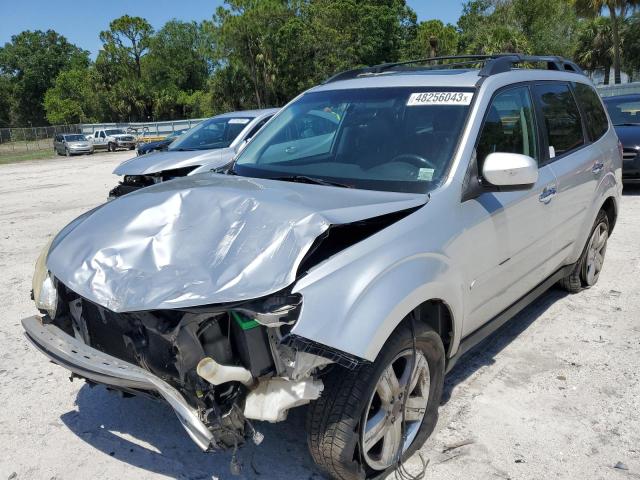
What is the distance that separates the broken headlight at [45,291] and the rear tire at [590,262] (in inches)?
158

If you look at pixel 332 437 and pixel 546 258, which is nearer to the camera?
pixel 332 437

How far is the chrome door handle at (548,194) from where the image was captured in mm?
3818

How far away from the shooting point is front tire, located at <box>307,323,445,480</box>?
8.16 feet

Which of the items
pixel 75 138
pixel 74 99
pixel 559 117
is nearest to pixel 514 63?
pixel 559 117

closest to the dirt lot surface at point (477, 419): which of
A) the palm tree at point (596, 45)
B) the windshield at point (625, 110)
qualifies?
the windshield at point (625, 110)

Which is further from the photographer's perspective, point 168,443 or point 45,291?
point 168,443

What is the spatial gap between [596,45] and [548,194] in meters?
51.2

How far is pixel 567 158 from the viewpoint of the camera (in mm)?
4262

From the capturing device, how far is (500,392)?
366 cm

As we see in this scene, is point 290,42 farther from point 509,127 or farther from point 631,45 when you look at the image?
point 509,127

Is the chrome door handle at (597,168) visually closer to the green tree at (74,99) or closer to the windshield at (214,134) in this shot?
the windshield at (214,134)

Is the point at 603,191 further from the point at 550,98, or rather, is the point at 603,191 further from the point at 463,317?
the point at 463,317

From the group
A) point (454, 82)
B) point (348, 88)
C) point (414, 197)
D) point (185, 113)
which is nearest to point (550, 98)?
point (454, 82)

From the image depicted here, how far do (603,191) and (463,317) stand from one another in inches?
101
